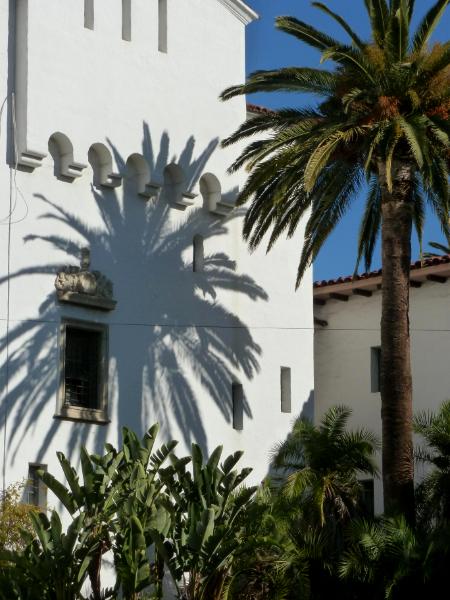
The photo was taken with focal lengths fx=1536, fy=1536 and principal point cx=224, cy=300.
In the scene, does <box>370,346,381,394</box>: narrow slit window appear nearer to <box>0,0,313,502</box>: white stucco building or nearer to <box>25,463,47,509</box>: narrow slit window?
<box>0,0,313,502</box>: white stucco building

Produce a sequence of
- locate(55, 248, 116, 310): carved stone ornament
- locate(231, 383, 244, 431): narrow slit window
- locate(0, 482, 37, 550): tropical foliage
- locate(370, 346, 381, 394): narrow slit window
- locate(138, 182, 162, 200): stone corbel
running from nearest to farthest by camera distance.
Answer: locate(0, 482, 37, 550): tropical foliage → locate(55, 248, 116, 310): carved stone ornament → locate(138, 182, 162, 200): stone corbel → locate(231, 383, 244, 431): narrow slit window → locate(370, 346, 381, 394): narrow slit window

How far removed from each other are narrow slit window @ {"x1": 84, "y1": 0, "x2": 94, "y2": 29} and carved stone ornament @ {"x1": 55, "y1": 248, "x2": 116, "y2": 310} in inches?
191

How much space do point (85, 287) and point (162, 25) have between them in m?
6.89

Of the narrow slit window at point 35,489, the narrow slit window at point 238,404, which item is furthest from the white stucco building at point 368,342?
the narrow slit window at point 35,489

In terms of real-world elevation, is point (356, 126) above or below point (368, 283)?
above

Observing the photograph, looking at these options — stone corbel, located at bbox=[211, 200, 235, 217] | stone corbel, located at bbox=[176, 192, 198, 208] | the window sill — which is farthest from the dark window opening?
stone corbel, located at bbox=[211, 200, 235, 217]

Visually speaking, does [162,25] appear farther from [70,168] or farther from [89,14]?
[70,168]

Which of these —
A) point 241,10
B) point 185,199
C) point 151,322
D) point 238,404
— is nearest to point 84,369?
point 151,322

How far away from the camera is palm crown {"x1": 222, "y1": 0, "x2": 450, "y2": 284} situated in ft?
99.3

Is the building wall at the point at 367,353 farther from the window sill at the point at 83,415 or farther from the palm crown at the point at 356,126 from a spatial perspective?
the window sill at the point at 83,415

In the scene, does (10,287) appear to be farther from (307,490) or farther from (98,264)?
(307,490)

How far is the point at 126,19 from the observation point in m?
33.7

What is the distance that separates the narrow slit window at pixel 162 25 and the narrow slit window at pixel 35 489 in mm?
10220

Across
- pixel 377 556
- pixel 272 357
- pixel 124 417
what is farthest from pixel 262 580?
pixel 272 357
